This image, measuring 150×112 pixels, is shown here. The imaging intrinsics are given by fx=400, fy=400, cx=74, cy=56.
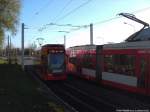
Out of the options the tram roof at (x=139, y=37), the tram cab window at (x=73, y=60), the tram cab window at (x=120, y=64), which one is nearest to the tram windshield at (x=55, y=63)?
the tram cab window at (x=73, y=60)

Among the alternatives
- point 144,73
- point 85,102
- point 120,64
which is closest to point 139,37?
point 120,64

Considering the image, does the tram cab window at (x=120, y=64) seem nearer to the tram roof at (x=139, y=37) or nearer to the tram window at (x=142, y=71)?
the tram window at (x=142, y=71)

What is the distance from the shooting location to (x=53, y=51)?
34312 millimetres

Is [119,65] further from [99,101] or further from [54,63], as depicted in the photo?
[54,63]

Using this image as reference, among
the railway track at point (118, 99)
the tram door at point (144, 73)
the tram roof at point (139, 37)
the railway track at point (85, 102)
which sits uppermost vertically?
the tram roof at point (139, 37)

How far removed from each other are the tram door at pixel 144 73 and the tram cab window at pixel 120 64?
3.83ft

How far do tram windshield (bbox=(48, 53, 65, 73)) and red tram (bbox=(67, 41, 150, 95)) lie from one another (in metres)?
2.03

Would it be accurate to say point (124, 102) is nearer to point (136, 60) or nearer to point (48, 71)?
point (136, 60)

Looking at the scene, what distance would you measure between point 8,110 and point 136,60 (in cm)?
975

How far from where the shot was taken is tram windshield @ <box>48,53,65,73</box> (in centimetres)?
3400

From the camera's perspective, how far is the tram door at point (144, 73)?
21500mm

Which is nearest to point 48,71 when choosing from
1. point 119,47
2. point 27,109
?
point 119,47

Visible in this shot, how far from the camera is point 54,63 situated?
34188mm

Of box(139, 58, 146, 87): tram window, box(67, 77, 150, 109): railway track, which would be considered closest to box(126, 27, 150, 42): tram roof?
box(67, 77, 150, 109): railway track
